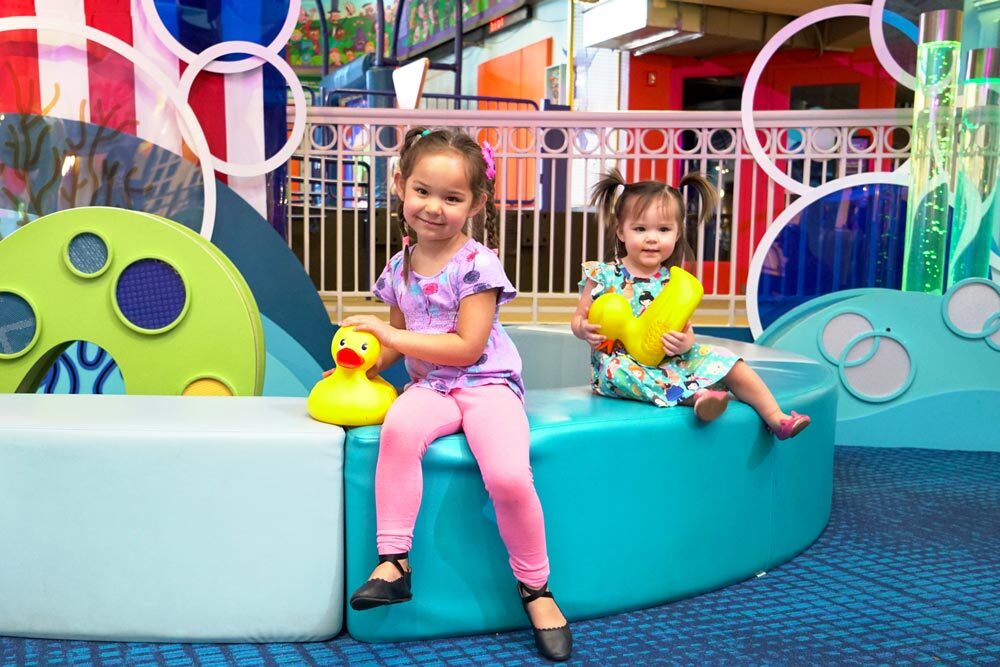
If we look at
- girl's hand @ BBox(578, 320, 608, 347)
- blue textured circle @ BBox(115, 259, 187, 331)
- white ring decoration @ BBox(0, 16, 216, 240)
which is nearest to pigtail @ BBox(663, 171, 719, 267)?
girl's hand @ BBox(578, 320, 608, 347)

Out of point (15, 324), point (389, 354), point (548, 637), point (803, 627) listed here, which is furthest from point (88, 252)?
point (803, 627)

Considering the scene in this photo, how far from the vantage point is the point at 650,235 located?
220 centimetres

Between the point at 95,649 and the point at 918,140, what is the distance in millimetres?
3547

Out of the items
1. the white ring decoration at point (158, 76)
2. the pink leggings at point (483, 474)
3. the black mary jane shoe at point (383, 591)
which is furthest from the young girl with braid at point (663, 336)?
the white ring decoration at point (158, 76)

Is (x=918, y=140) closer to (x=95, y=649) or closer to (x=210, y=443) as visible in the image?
(x=210, y=443)

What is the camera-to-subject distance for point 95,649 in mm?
1745

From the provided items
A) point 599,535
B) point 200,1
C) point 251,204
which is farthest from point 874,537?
point 200,1

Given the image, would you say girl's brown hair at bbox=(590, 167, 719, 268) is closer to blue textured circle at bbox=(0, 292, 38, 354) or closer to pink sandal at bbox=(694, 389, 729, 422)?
pink sandal at bbox=(694, 389, 729, 422)

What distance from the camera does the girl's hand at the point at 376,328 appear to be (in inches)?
70.2

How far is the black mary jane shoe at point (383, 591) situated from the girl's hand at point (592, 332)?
2.48 ft

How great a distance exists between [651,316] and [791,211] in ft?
7.45

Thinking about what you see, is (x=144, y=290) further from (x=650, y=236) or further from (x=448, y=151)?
(x=650, y=236)

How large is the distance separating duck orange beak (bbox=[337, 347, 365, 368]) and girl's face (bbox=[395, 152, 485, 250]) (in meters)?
0.28

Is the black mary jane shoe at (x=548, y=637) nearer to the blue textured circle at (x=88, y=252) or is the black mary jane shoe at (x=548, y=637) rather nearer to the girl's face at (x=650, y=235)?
the girl's face at (x=650, y=235)
